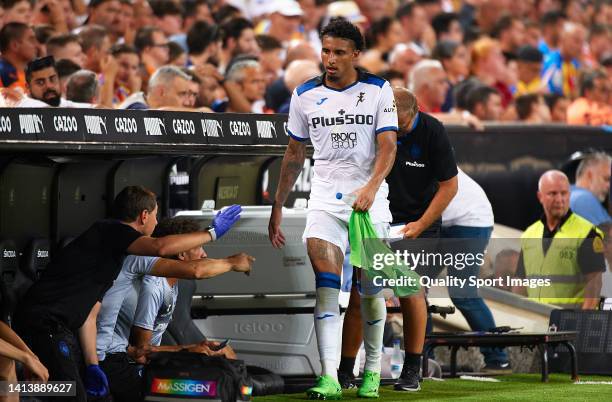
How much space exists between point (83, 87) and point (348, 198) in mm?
3093

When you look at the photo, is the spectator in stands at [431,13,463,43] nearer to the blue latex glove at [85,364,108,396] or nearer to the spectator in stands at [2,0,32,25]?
the spectator in stands at [2,0,32,25]

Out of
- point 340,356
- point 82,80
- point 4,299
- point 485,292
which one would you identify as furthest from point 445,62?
point 4,299

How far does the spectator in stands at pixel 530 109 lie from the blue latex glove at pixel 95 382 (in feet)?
30.0

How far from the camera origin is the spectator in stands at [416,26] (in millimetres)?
19109

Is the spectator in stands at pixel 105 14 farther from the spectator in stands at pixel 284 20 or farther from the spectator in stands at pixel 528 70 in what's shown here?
the spectator in stands at pixel 528 70

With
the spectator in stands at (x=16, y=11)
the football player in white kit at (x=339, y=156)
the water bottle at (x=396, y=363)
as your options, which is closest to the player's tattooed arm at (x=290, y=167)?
the football player in white kit at (x=339, y=156)

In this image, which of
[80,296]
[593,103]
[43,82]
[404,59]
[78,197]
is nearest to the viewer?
[80,296]

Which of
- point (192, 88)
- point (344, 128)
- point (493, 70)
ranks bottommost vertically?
point (344, 128)

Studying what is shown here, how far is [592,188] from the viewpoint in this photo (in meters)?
14.1

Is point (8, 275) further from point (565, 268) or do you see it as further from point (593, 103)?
point (593, 103)

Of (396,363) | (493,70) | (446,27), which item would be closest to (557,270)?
(396,363)

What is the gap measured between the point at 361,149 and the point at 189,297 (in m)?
1.71

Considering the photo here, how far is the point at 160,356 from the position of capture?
28.0ft
